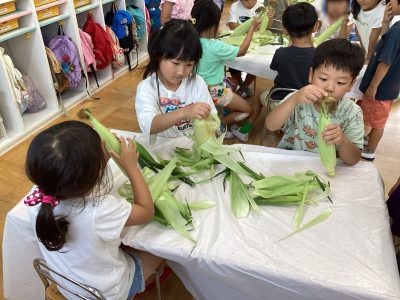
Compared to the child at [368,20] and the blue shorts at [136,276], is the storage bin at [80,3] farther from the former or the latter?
the blue shorts at [136,276]

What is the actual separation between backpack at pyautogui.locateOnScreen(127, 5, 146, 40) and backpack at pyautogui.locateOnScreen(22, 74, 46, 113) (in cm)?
169

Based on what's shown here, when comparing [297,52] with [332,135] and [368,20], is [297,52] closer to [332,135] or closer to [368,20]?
[368,20]

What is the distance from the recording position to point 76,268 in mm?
1082

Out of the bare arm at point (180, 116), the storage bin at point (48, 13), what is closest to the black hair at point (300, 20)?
the bare arm at point (180, 116)

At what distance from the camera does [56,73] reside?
3221 millimetres

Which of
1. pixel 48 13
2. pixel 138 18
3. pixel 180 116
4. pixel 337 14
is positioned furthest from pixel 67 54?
pixel 337 14

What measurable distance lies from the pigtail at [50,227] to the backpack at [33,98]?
8.31 feet

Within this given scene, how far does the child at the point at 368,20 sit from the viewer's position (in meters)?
2.72

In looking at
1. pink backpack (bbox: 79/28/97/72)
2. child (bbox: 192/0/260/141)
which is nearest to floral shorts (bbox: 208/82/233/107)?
child (bbox: 192/0/260/141)

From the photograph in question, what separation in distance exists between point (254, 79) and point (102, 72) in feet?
5.99

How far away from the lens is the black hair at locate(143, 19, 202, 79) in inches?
61.8

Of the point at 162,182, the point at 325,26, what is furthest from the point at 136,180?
the point at 325,26

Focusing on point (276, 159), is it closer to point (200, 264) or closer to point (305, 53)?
point (200, 264)

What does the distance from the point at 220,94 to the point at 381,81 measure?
112 centimetres
